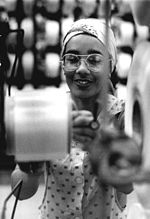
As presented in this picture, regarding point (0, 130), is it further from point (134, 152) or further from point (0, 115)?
point (134, 152)

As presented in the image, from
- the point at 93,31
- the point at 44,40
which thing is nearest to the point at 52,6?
the point at 44,40

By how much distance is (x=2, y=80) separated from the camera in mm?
531

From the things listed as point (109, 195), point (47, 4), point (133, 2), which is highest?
point (133, 2)

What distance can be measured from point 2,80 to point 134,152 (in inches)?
9.4

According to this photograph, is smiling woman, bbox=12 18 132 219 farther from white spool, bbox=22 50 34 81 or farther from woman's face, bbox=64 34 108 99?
white spool, bbox=22 50 34 81

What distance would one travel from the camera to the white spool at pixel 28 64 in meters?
2.15

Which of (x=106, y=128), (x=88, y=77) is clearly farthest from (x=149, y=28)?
(x=88, y=77)

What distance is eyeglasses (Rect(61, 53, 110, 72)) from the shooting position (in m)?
0.73

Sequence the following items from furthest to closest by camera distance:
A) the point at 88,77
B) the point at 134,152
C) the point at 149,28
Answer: the point at 88,77
the point at 149,28
the point at 134,152

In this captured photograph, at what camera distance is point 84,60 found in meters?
0.75

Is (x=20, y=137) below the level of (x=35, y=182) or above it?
above

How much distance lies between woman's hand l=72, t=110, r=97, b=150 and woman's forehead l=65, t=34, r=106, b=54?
1.07 ft

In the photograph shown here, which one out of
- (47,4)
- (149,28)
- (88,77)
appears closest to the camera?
(149,28)

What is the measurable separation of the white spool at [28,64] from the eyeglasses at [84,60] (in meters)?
1.36
